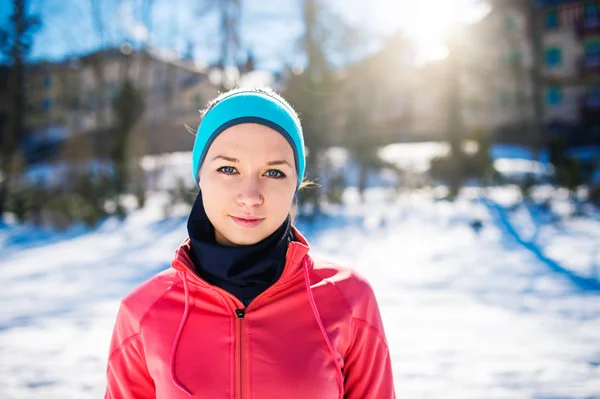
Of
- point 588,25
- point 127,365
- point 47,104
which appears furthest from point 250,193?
point 47,104

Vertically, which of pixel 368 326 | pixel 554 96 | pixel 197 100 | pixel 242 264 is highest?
pixel 554 96

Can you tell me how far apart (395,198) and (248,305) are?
11916mm

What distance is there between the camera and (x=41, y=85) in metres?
32.0

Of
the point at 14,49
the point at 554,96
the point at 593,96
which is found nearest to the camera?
the point at 14,49

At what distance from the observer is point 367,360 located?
145 cm

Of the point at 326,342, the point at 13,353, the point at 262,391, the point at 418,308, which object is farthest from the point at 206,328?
the point at 418,308

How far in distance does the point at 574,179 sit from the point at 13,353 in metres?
10.3

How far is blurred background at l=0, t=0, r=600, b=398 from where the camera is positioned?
3799mm

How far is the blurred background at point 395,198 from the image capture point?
3.80 meters

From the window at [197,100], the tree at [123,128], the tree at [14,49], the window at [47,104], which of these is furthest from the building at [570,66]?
the window at [47,104]

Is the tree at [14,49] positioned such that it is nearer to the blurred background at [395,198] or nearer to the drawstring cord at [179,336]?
the blurred background at [395,198]

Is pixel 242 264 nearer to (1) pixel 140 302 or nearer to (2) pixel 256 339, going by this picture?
(2) pixel 256 339

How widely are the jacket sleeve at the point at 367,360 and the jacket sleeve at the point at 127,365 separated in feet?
2.15

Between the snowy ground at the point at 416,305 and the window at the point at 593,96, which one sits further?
the window at the point at 593,96
